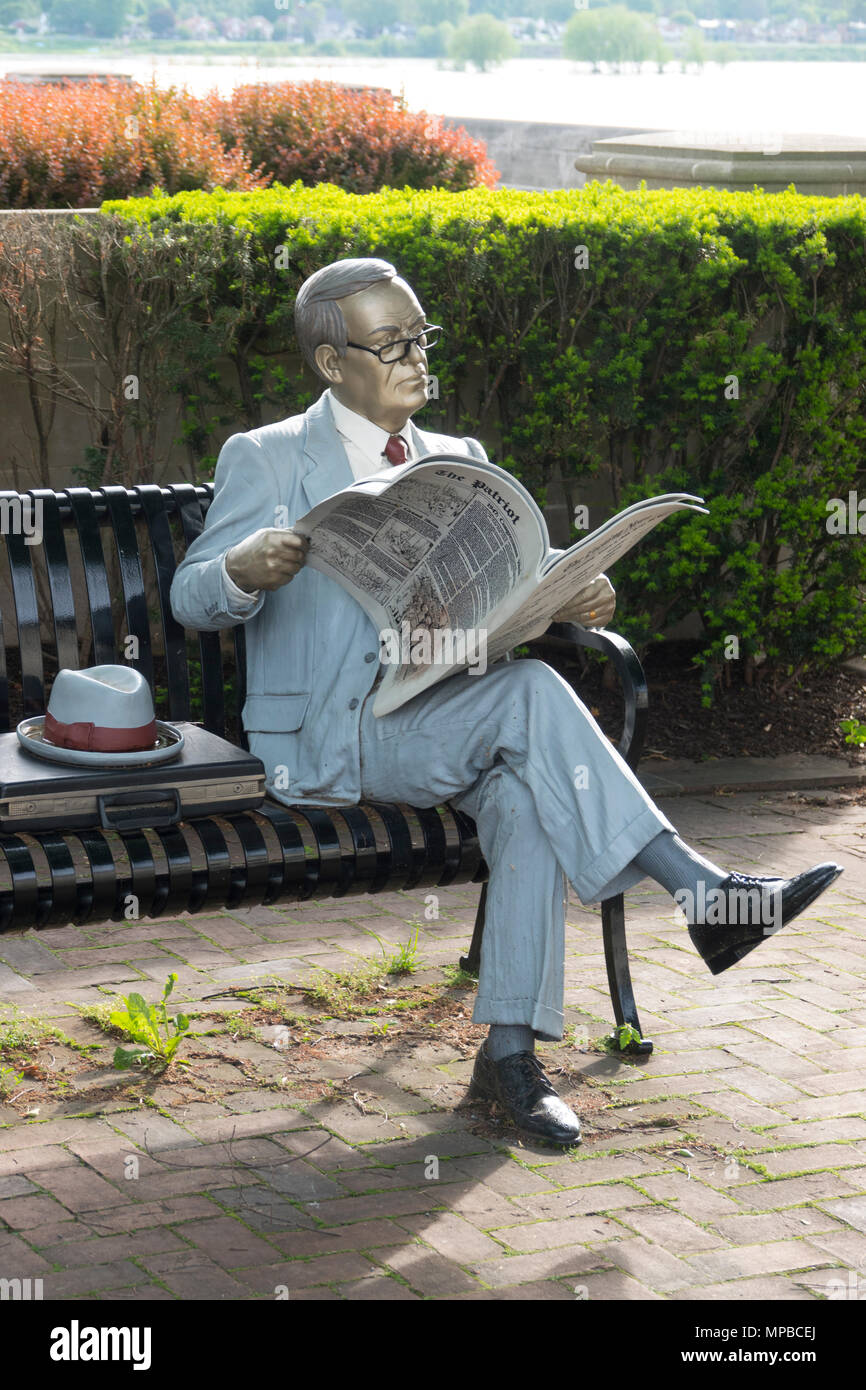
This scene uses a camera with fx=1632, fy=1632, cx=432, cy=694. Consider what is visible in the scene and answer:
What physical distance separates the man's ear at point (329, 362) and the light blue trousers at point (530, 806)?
73cm

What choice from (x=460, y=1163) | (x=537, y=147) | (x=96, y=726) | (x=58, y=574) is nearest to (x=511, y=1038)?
(x=460, y=1163)

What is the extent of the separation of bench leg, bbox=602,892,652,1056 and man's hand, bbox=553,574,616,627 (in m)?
0.65

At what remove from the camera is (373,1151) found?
3.27m

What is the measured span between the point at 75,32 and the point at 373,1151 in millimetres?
65761

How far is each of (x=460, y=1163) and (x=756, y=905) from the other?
775mm

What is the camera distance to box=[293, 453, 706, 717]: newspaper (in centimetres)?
304

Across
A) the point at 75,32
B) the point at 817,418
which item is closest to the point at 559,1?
the point at 75,32

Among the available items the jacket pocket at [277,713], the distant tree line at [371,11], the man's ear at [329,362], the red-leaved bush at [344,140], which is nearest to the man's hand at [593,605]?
the jacket pocket at [277,713]

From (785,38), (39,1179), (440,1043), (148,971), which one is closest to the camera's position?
(39,1179)

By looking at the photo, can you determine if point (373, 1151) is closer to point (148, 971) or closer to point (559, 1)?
point (148, 971)

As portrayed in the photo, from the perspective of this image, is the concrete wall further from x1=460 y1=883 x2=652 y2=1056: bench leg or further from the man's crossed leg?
the man's crossed leg

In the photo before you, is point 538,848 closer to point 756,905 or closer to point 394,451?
point 756,905

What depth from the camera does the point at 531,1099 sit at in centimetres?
331

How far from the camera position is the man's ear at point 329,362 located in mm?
3543
